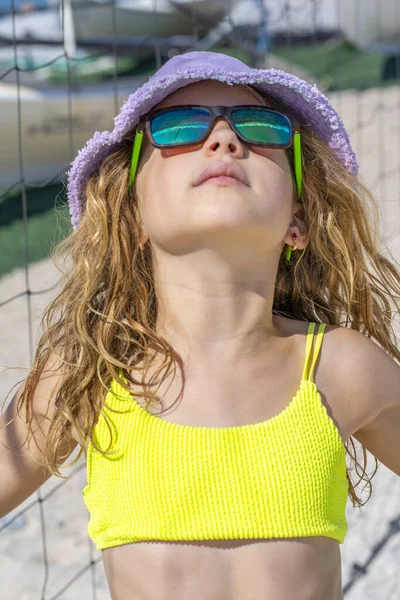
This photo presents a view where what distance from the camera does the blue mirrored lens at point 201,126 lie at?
3.49 feet

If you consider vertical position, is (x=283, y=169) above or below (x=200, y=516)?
above

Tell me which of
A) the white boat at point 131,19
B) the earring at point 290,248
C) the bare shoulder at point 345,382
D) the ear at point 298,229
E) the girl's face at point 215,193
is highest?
the white boat at point 131,19

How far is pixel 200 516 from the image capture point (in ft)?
3.26

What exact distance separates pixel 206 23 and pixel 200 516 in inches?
368

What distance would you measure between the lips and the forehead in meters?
0.12

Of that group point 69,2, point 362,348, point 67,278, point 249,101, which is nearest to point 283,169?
point 249,101

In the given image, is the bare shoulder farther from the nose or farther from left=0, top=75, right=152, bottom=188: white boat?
left=0, top=75, right=152, bottom=188: white boat

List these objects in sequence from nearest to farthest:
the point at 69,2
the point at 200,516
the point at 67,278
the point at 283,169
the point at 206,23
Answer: the point at 200,516, the point at 283,169, the point at 67,278, the point at 69,2, the point at 206,23

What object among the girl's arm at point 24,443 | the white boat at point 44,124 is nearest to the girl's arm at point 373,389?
the girl's arm at point 24,443

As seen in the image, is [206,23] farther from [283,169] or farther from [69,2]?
[283,169]

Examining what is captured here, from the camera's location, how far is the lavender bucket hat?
3.55 feet

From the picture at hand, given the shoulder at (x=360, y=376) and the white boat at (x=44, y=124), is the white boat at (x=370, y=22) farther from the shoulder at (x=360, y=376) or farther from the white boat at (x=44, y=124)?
the shoulder at (x=360, y=376)

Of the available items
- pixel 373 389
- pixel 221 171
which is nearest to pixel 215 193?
pixel 221 171

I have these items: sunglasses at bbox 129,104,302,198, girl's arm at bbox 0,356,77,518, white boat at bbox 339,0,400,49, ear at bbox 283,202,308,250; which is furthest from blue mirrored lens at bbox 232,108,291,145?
white boat at bbox 339,0,400,49
